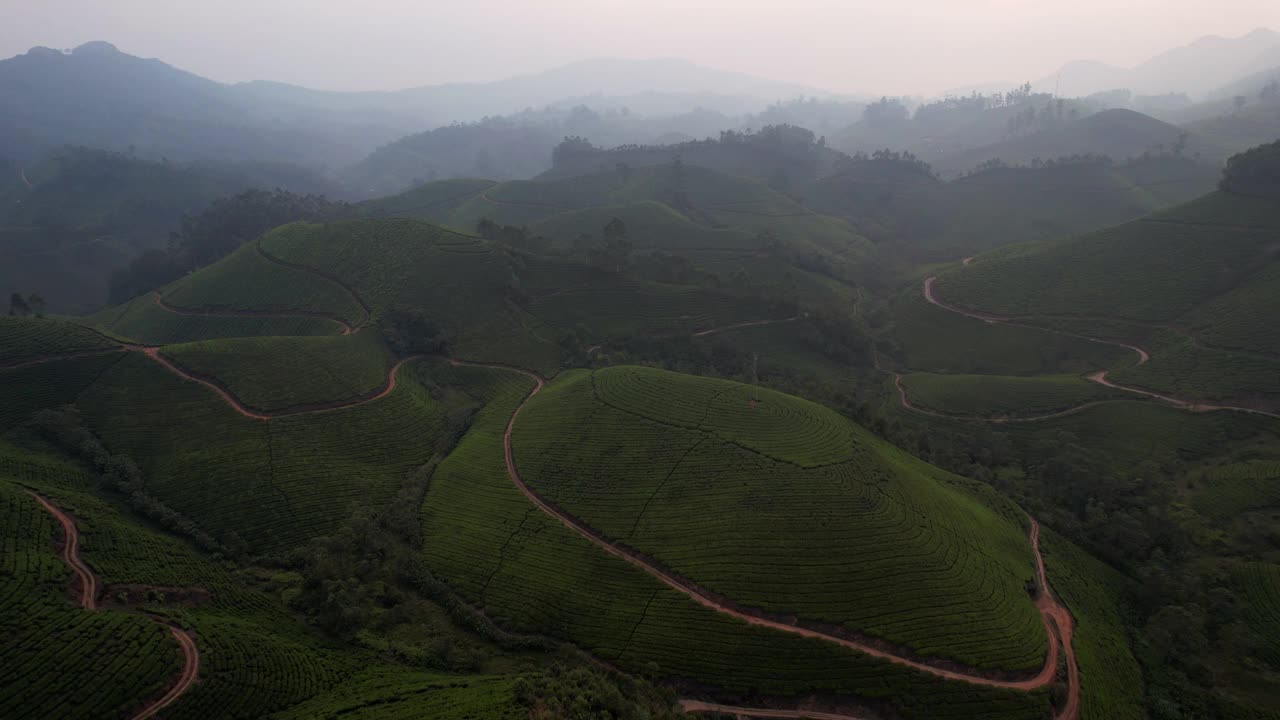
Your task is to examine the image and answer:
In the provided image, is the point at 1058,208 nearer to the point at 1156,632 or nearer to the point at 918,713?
the point at 1156,632

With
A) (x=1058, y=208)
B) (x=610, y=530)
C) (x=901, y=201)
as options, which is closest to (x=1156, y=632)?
(x=610, y=530)

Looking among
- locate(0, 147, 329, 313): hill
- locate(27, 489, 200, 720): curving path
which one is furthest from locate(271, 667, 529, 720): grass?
locate(0, 147, 329, 313): hill

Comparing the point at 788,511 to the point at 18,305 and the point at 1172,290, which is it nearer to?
the point at 1172,290

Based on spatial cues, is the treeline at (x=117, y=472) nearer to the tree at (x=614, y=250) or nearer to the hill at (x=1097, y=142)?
the tree at (x=614, y=250)

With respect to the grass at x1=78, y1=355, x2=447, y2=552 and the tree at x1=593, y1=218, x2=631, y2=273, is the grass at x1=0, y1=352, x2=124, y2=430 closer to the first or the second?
the grass at x1=78, y1=355, x2=447, y2=552

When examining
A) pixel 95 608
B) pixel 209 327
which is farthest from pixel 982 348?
pixel 209 327
